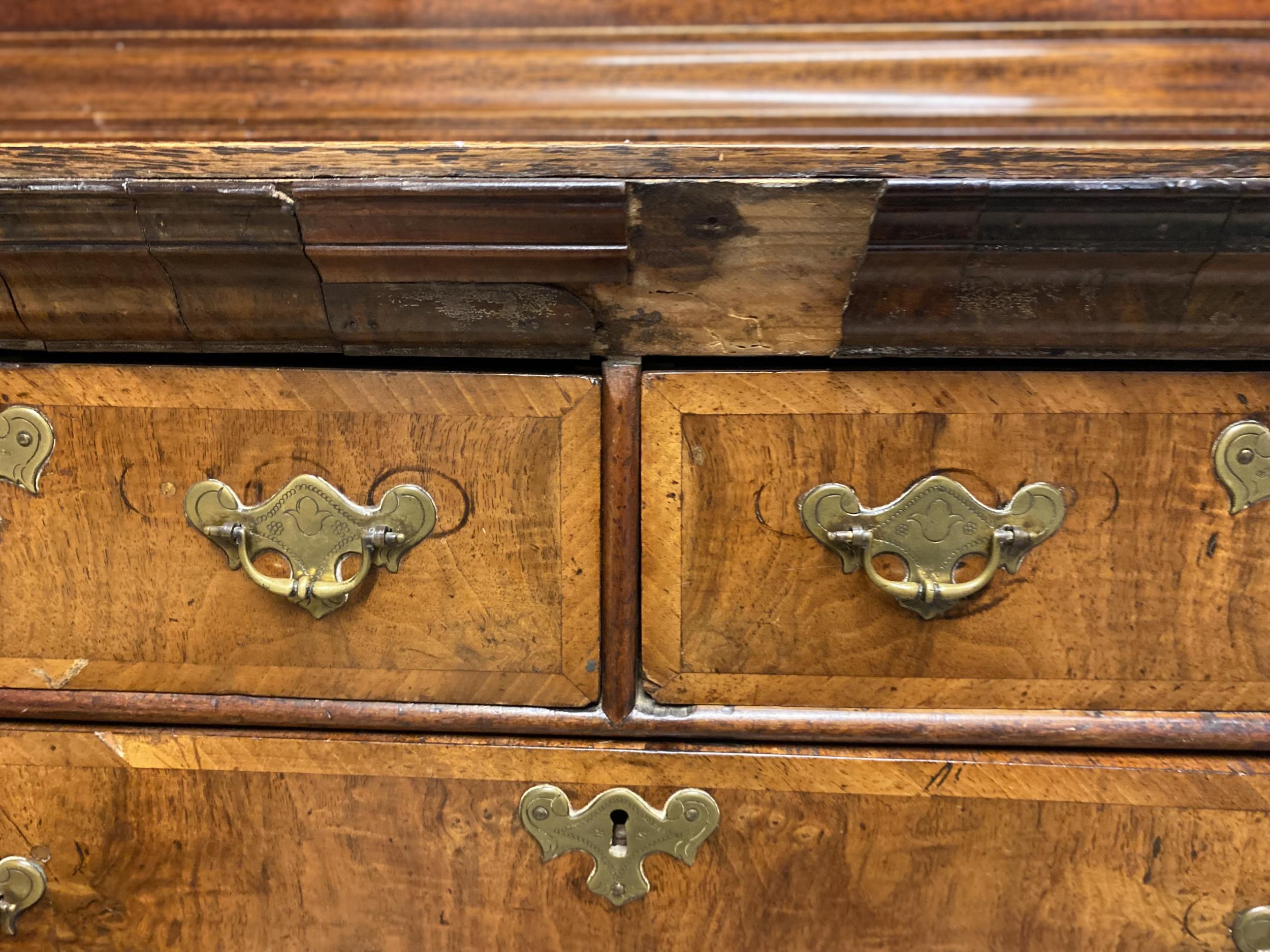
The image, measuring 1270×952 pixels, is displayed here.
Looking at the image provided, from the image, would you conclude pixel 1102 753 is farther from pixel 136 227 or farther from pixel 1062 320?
pixel 136 227

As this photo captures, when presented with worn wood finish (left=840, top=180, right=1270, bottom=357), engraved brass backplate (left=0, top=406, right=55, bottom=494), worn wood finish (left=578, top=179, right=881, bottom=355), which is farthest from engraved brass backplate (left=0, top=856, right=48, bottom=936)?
worn wood finish (left=840, top=180, right=1270, bottom=357)

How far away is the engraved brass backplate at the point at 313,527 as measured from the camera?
17.7 inches

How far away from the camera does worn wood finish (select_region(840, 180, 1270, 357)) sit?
37cm

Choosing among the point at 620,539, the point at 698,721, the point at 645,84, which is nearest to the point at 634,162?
the point at 620,539

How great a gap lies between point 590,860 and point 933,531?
289mm

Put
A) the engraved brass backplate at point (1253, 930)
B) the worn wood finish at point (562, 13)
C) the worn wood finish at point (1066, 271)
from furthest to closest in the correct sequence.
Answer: the worn wood finish at point (562, 13) < the engraved brass backplate at point (1253, 930) < the worn wood finish at point (1066, 271)

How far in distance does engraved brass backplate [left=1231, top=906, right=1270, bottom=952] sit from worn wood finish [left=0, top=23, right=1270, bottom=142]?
665mm

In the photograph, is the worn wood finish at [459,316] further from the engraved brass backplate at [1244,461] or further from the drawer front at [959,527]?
the engraved brass backplate at [1244,461]

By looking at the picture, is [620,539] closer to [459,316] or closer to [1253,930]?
[459,316]

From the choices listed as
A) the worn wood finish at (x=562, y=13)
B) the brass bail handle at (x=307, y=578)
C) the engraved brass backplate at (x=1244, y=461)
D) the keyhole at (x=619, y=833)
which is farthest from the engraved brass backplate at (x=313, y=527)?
the worn wood finish at (x=562, y=13)

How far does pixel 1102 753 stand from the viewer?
471 mm

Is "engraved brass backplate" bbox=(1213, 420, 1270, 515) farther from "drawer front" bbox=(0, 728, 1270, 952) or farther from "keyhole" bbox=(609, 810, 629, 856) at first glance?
"keyhole" bbox=(609, 810, 629, 856)

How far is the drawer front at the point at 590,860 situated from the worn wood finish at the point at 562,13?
684 mm

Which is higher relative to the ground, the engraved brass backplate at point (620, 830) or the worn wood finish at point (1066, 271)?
the worn wood finish at point (1066, 271)
